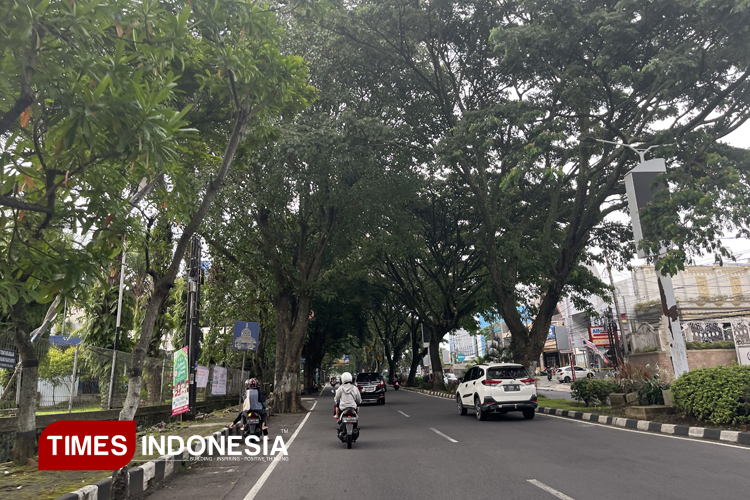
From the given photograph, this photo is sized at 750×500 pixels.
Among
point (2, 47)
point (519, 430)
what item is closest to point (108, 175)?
point (2, 47)

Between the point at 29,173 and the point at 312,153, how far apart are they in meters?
9.15

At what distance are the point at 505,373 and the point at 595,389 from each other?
3702 millimetres

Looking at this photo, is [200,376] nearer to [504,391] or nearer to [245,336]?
[245,336]

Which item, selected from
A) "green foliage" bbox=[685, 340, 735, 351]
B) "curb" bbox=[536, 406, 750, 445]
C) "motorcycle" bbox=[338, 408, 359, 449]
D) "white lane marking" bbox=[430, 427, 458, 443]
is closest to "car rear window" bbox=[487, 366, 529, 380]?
"curb" bbox=[536, 406, 750, 445]

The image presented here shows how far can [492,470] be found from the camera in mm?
7305

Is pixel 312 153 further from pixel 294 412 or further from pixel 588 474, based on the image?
pixel 294 412

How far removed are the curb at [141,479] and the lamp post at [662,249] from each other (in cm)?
1120

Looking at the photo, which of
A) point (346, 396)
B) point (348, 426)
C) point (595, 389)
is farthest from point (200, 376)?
point (595, 389)

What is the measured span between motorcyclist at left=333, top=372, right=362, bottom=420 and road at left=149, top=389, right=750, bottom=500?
2.61ft

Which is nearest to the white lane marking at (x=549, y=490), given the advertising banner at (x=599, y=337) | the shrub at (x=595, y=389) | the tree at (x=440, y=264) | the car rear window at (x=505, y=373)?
the car rear window at (x=505, y=373)

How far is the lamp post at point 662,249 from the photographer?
1256cm

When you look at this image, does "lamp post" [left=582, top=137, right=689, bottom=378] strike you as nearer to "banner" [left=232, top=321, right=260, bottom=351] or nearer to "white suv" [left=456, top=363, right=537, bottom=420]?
"white suv" [left=456, top=363, right=537, bottom=420]

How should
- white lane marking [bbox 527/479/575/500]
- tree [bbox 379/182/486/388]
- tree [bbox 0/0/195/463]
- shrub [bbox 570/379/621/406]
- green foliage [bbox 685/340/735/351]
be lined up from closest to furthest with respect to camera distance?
1. tree [bbox 0/0/195/463]
2. white lane marking [bbox 527/479/575/500]
3. shrub [bbox 570/379/621/406]
4. tree [bbox 379/182/486/388]
5. green foliage [bbox 685/340/735/351]

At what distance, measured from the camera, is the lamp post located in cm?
1256
